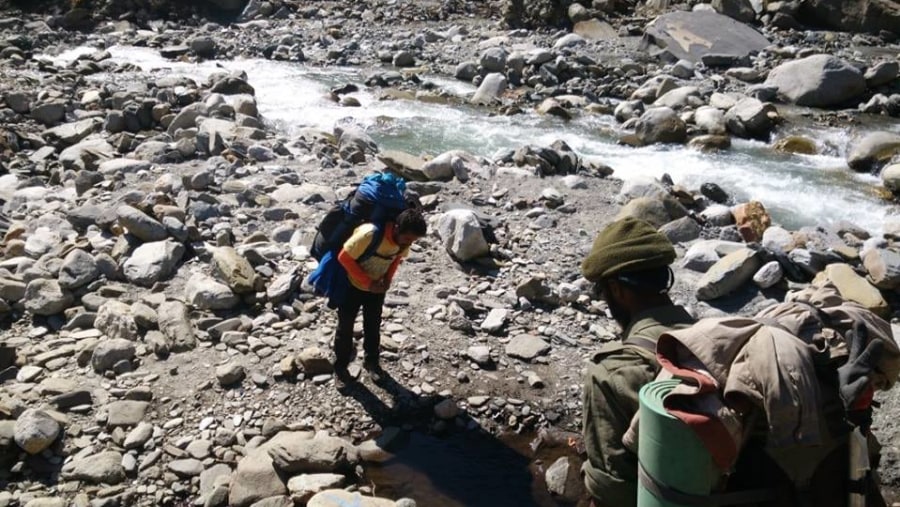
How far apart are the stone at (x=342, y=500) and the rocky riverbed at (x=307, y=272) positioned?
0.02m

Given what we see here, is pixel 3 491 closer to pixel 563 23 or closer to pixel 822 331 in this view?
pixel 822 331

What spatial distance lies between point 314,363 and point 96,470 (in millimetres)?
1445

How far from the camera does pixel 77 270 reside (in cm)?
607

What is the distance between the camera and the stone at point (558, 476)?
442 centimetres

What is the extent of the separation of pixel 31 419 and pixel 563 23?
17.9m

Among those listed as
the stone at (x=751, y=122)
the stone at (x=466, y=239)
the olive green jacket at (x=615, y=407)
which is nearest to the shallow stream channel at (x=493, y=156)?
the stone at (x=751, y=122)

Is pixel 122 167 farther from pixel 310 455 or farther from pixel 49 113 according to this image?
pixel 310 455

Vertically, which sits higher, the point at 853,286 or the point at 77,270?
the point at 77,270

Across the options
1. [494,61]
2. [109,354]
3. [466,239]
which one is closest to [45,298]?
[109,354]

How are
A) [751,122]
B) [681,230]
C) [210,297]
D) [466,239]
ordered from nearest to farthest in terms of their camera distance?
[210,297]
[466,239]
[681,230]
[751,122]

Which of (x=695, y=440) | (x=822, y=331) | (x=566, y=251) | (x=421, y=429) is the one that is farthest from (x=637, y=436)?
(x=566, y=251)

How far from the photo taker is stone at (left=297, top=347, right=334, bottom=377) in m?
5.16

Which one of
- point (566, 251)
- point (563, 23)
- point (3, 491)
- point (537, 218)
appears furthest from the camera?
point (563, 23)

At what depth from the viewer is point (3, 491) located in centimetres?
415
